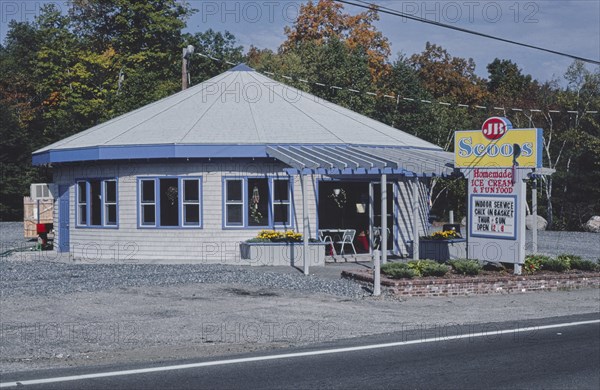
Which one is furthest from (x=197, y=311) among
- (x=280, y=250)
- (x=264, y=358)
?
(x=280, y=250)

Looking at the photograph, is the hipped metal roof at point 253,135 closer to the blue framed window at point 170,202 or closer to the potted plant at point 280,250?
the blue framed window at point 170,202

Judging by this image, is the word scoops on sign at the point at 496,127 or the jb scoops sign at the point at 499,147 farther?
the word scoops on sign at the point at 496,127

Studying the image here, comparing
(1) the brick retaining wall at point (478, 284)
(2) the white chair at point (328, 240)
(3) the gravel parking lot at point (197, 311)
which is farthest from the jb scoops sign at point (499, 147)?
(2) the white chair at point (328, 240)

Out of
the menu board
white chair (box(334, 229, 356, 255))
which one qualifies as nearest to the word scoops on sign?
the menu board

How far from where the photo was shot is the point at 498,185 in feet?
58.6

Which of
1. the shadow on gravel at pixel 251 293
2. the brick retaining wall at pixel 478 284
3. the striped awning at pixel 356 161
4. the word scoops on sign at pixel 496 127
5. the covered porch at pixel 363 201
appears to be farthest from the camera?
the covered porch at pixel 363 201

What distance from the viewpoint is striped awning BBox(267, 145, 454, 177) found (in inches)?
752

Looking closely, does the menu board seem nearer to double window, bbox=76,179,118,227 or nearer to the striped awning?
the striped awning

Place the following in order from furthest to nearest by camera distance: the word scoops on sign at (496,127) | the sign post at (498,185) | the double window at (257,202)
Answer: the double window at (257,202) → the word scoops on sign at (496,127) → the sign post at (498,185)

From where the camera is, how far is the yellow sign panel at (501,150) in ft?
56.7

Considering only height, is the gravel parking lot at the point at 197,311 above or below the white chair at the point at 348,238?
below

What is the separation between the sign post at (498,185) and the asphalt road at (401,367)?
19.7 ft

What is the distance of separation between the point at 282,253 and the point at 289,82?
85.1 ft

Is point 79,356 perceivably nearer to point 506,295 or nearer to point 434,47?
point 506,295
